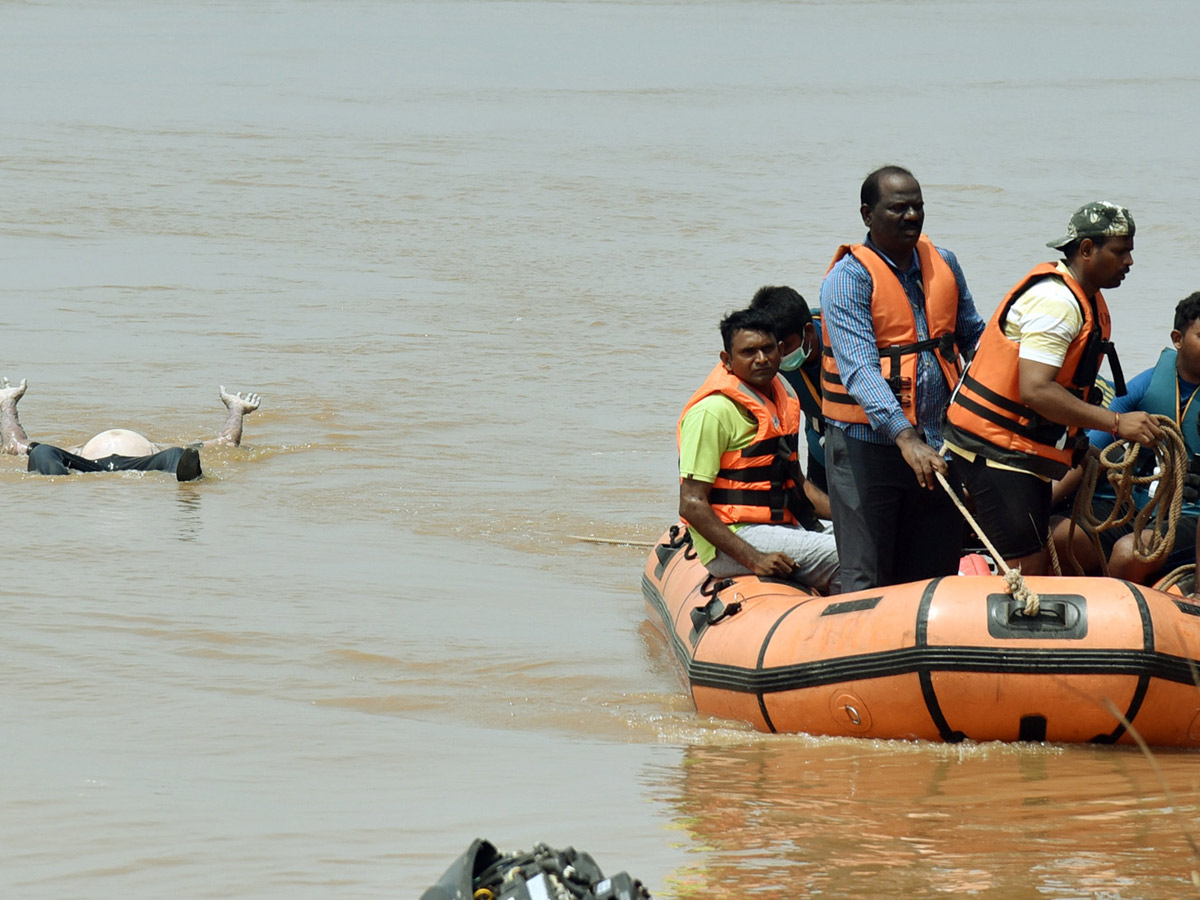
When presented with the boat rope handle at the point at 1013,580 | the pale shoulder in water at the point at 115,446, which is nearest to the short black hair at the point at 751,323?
the boat rope handle at the point at 1013,580

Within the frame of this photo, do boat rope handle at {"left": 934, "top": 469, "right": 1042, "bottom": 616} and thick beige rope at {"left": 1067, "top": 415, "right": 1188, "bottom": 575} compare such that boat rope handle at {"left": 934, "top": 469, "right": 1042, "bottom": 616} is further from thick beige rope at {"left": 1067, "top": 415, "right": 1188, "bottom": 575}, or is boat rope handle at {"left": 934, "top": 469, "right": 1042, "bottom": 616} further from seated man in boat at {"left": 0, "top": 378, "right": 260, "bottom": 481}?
seated man in boat at {"left": 0, "top": 378, "right": 260, "bottom": 481}

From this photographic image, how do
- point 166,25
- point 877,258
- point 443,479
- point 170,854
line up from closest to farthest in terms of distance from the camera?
point 170,854 < point 877,258 < point 443,479 < point 166,25

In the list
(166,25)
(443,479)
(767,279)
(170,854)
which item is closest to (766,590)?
(170,854)

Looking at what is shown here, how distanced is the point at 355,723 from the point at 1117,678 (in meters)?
2.25

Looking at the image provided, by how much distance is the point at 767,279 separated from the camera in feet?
54.5

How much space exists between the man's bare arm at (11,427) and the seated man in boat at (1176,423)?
21.0 ft

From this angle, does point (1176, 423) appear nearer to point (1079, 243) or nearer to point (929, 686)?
point (1079, 243)

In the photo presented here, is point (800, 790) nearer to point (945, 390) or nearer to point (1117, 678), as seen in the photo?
point (1117, 678)

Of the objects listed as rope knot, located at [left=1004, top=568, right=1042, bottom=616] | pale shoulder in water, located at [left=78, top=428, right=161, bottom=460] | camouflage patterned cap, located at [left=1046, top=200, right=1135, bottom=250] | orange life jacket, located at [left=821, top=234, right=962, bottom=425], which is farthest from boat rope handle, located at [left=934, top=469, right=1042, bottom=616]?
pale shoulder in water, located at [left=78, top=428, right=161, bottom=460]

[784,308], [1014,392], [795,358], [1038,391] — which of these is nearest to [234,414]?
[795,358]

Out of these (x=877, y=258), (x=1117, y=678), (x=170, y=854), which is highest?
(x=877, y=258)

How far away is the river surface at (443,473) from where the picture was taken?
4.03 meters

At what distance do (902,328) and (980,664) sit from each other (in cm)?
100

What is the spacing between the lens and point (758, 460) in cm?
530
